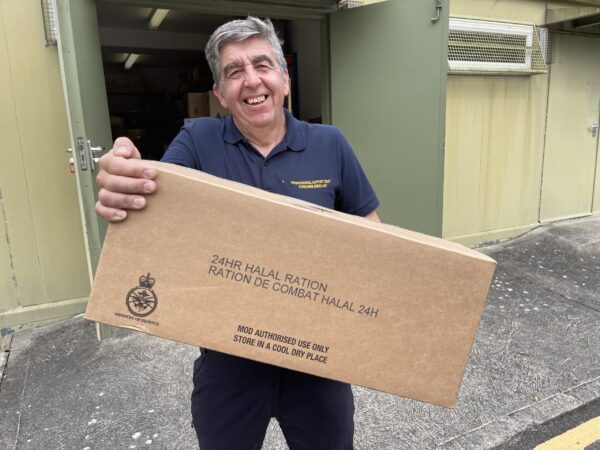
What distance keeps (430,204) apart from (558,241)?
7.50 ft

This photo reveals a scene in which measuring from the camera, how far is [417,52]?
3492mm

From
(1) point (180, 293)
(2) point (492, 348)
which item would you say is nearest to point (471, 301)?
(1) point (180, 293)

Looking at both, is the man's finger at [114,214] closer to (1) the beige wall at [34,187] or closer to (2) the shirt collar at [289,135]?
(2) the shirt collar at [289,135]

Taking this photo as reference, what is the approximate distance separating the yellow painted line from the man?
55.0 inches

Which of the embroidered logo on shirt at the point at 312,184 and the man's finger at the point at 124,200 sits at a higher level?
the man's finger at the point at 124,200

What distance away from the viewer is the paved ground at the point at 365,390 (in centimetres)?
226

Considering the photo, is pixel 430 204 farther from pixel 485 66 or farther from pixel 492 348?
pixel 485 66

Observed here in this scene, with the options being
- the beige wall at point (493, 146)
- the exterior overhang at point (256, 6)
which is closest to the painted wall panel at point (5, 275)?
the exterior overhang at point (256, 6)

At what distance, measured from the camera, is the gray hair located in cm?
127

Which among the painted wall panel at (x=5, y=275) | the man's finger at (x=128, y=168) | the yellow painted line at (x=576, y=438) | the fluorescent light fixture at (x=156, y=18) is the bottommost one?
the yellow painted line at (x=576, y=438)

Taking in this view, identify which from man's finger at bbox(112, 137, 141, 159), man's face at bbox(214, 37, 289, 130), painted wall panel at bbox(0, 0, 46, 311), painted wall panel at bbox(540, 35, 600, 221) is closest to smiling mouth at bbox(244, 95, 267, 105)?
man's face at bbox(214, 37, 289, 130)

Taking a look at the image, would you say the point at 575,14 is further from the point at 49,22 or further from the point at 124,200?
the point at 124,200

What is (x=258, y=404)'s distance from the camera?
1.32m

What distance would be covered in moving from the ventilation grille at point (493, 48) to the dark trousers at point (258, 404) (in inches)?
156
